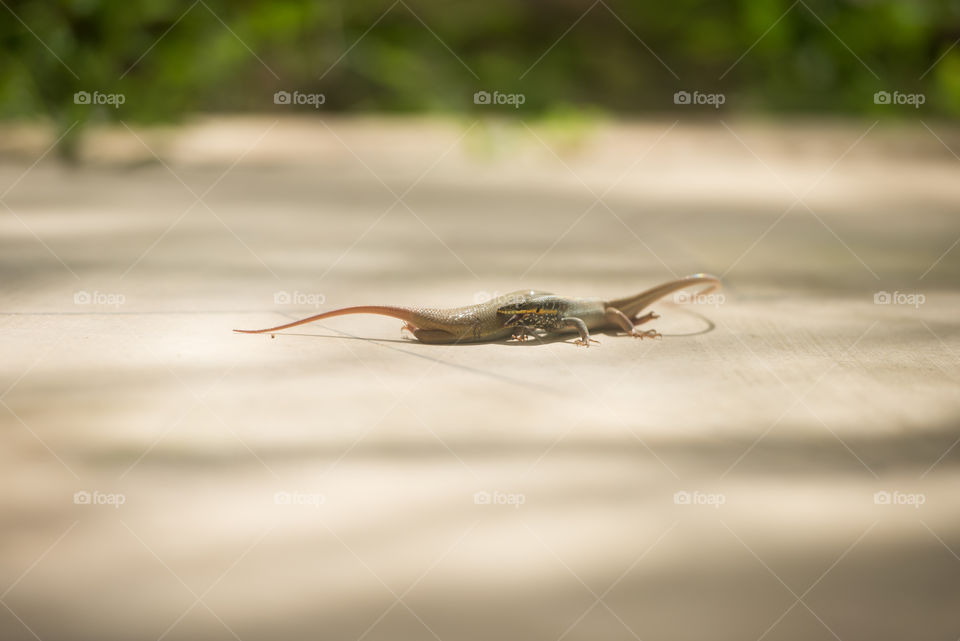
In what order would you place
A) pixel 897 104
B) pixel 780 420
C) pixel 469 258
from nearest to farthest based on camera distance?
pixel 780 420 < pixel 469 258 < pixel 897 104

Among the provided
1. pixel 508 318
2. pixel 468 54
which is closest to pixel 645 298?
pixel 508 318

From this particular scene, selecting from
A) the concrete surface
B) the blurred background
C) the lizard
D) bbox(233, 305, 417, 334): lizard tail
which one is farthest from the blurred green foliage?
the lizard

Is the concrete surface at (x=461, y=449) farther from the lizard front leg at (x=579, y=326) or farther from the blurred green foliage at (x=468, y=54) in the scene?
the blurred green foliage at (x=468, y=54)

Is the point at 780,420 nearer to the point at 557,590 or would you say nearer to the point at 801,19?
the point at 557,590

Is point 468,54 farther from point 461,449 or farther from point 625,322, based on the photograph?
point 461,449

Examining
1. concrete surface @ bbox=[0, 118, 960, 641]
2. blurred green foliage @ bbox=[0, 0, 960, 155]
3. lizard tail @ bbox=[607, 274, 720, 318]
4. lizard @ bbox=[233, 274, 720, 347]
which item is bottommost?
concrete surface @ bbox=[0, 118, 960, 641]

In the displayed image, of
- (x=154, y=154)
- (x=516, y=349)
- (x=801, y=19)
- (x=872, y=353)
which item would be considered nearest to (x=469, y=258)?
(x=516, y=349)

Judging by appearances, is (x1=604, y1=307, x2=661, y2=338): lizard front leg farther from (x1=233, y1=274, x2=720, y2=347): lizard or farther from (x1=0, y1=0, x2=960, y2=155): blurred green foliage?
(x1=0, y1=0, x2=960, y2=155): blurred green foliage
